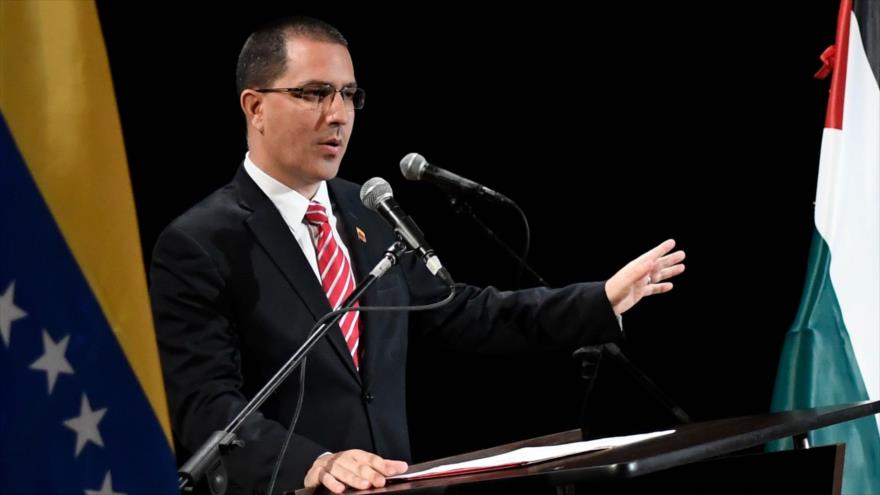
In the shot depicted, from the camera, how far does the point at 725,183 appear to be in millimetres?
4656

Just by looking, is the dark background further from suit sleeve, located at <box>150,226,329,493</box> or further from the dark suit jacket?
suit sleeve, located at <box>150,226,329,493</box>

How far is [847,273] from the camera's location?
360 centimetres

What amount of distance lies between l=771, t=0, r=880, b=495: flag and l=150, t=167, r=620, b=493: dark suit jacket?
121cm

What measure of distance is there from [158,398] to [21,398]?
0.17 m

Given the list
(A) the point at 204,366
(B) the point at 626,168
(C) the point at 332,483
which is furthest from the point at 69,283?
(B) the point at 626,168

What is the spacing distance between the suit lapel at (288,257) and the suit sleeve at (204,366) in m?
0.14

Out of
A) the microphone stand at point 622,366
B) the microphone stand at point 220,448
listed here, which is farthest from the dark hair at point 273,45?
the microphone stand at point 220,448

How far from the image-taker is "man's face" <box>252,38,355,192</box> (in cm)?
271

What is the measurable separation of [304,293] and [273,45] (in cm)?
63

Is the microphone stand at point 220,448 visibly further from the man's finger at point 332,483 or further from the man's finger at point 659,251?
the man's finger at point 659,251

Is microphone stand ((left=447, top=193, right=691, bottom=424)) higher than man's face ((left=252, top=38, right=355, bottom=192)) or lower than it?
lower

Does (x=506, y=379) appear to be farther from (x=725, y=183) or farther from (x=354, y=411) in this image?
Answer: (x=354, y=411)

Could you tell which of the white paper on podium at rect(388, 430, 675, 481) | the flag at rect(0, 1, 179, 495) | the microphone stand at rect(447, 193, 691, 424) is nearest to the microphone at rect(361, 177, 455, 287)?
the white paper on podium at rect(388, 430, 675, 481)

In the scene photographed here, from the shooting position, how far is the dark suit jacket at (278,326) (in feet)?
8.00
